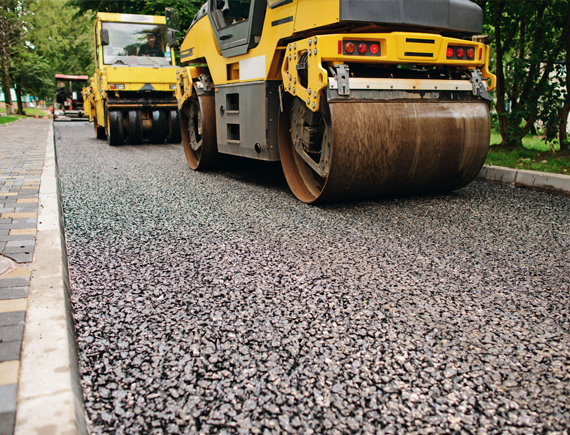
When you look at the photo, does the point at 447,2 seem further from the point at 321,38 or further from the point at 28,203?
the point at 28,203

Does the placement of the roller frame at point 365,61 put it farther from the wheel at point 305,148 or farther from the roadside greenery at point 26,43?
the roadside greenery at point 26,43

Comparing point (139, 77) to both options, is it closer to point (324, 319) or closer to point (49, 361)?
point (324, 319)

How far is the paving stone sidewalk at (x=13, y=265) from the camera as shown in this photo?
5.38ft

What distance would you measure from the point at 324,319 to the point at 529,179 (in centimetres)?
434

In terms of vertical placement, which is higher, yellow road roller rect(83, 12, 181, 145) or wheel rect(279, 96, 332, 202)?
yellow road roller rect(83, 12, 181, 145)

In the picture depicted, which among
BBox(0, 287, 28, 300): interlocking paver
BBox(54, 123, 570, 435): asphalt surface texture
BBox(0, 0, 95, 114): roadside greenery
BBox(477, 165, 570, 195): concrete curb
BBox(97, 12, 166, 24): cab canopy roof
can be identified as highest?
BBox(0, 0, 95, 114): roadside greenery

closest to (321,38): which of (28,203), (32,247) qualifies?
(32,247)

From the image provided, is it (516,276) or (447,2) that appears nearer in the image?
(516,276)

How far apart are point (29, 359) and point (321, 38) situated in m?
3.27

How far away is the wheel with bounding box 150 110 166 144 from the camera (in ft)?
39.2

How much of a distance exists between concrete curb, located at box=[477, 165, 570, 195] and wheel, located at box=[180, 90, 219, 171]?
376 centimetres

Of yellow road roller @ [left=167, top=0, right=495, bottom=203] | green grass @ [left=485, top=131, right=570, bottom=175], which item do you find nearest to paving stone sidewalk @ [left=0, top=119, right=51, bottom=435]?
yellow road roller @ [left=167, top=0, right=495, bottom=203]

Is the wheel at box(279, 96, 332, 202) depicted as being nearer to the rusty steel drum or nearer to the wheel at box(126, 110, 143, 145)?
the rusty steel drum

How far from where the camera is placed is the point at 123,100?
1162cm
